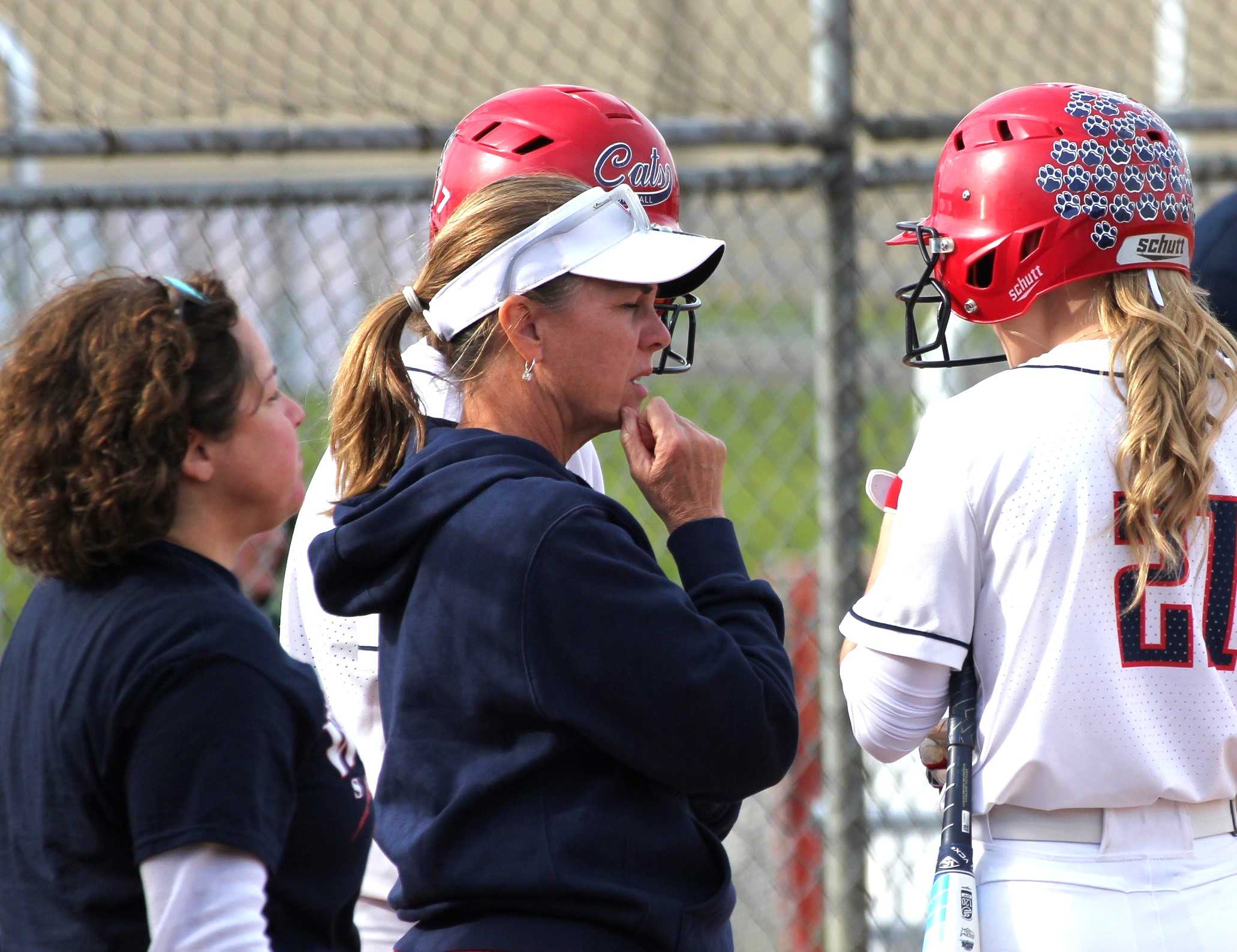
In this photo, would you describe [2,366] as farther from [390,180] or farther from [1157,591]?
[390,180]

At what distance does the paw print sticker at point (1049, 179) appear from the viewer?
8.68ft

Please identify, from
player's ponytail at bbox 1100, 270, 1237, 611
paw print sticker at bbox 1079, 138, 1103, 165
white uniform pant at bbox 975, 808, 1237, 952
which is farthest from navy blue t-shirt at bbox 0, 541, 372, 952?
paw print sticker at bbox 1079, 138, 1103, 165

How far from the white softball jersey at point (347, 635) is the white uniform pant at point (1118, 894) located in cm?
105

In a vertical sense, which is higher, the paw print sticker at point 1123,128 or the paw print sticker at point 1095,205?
the paw print sticker at point 1123,128

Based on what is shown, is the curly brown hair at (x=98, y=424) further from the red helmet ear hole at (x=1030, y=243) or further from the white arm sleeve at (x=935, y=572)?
the red helmet ear hole at (x=1030, y=243)

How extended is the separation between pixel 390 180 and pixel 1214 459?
2.44 m

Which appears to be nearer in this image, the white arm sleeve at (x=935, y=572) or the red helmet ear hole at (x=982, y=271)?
the white arm sleeve at (x=935, y=572)

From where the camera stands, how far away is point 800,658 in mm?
5586

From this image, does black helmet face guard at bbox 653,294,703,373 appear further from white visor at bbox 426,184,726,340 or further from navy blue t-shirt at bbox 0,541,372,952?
navy blue t-shirt at bbox 0,541,372,952

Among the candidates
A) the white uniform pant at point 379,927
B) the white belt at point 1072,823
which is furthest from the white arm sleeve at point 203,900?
the white belt at point 1072,823

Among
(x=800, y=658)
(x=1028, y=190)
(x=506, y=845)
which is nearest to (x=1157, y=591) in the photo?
(x=1028, y=190)

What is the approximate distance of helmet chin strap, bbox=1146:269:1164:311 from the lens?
254cm

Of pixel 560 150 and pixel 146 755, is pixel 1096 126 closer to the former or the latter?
pixel 560 150

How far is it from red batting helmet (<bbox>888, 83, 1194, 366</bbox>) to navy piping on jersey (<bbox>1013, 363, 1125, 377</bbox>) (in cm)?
20
